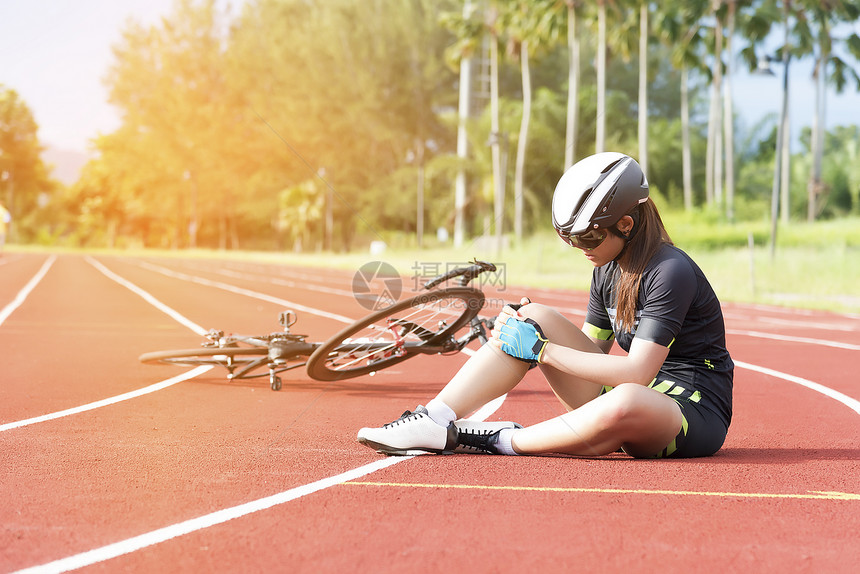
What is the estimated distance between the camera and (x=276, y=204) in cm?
7638

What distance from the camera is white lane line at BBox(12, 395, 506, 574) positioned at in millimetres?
3211

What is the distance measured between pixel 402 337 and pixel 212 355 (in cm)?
177

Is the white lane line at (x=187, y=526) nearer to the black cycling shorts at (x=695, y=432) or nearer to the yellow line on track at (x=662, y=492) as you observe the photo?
the yellow line on track at (x=662, y=492)

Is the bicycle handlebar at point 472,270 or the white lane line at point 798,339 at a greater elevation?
the bicycle handlebar at point 472,270

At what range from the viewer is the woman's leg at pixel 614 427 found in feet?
14.5

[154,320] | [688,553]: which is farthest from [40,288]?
[688,553]

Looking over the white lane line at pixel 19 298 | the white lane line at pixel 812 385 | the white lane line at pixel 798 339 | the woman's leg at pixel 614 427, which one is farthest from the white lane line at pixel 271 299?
the woman's leg at pixel 614 427

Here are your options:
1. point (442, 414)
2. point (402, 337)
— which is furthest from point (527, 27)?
point (442, 414)

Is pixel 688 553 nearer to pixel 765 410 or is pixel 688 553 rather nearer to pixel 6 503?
pixel 6 503

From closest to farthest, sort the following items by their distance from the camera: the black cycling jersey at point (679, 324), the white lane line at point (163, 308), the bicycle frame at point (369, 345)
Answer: the black cycling jersey at point (679, 324) < the bicycle frame at point (369, 345) < the white lane line at point (163, 308)

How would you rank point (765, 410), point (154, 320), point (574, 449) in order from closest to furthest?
point (574, 449)
point (765, 410)
point (154, 320)

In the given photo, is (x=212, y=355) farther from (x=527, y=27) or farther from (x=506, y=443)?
(x=527, y=27)

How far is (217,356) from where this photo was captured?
7.61m

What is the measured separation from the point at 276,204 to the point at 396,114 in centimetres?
1383
